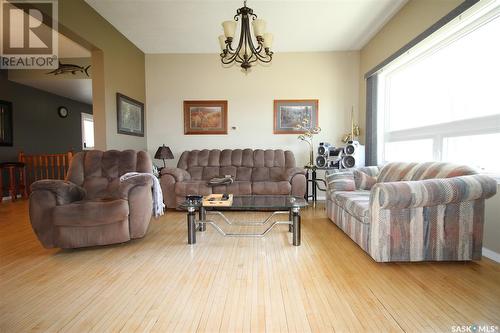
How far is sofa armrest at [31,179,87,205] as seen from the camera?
224 centimetres

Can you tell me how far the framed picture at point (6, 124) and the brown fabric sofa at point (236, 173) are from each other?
12.4 feet

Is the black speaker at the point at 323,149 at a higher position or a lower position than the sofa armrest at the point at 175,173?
higher

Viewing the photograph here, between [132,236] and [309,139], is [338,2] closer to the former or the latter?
[309,139]

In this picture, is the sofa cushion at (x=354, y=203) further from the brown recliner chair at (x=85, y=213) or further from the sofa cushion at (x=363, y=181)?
the brown recliner chair at (x=85, y=213)

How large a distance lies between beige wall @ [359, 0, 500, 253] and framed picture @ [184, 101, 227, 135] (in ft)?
8.50

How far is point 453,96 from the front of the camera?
8.53 ft

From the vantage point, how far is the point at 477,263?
2.05m

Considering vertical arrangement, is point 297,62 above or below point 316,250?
above

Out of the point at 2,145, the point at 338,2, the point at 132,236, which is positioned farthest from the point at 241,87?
the point at 2,145

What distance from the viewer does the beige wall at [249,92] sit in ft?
15.5

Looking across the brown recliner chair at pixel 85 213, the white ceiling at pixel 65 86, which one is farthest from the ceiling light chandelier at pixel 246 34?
the white ceiling at pixel 65 86

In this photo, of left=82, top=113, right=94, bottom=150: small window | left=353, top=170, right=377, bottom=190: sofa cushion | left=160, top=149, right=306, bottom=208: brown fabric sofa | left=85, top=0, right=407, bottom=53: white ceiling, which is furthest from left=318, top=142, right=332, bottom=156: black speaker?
left=82, top=113, right=94, bottom=150: small window

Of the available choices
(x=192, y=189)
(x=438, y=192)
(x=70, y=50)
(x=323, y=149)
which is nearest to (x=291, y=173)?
(x=323, y=149)

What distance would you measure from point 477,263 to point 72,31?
15.5ft
